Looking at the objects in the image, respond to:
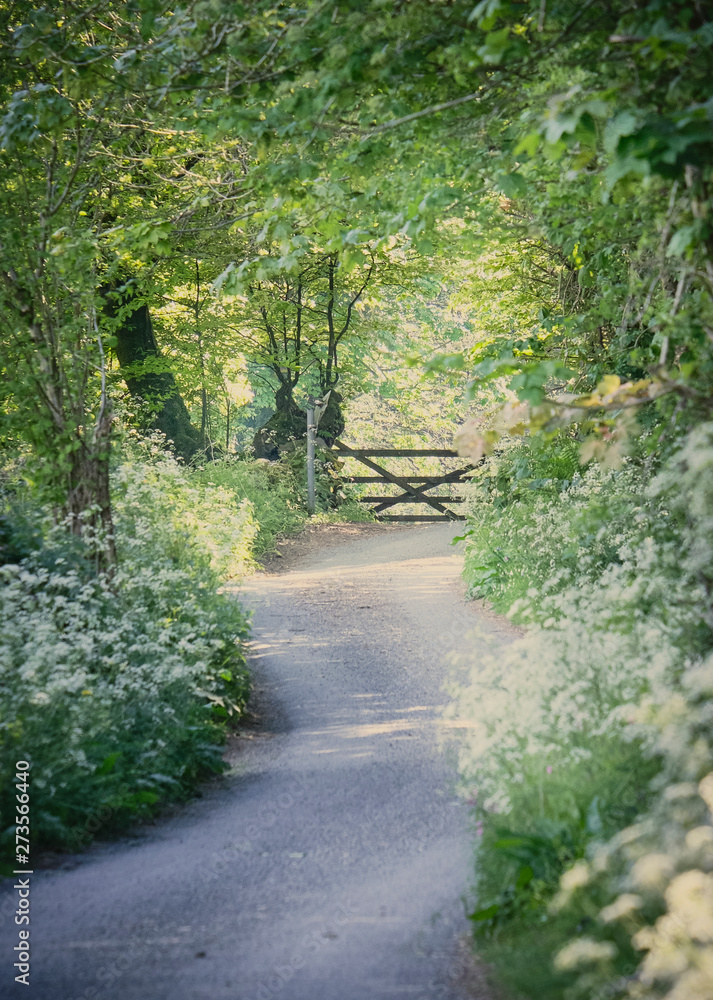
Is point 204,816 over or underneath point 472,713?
underneath

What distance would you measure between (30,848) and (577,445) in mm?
7708

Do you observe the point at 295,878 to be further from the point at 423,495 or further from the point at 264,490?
the point at 423,495

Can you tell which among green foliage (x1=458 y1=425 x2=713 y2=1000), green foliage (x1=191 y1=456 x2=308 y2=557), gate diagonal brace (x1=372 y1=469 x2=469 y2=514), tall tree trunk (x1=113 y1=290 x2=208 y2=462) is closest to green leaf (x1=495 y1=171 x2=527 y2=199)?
green foliage (x1=458 y1=425 x2=713 y2=1000)

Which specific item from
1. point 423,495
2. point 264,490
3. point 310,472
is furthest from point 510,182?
point 423,495

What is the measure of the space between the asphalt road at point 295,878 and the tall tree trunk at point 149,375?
8.04m

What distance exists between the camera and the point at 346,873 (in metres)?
3.80

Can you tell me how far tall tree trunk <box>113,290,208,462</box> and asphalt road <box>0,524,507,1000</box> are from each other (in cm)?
804

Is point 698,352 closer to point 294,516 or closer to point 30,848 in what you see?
point 30,848

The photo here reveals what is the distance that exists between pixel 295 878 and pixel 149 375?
11.7 m

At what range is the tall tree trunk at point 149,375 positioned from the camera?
13648 mm

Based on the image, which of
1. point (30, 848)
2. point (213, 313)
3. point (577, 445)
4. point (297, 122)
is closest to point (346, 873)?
point (30, 848)

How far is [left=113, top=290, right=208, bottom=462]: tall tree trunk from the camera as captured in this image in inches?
537

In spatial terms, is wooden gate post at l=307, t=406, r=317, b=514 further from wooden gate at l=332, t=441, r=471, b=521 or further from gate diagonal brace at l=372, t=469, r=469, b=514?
gate diagonal brace at l=372, t=469, r=469, b=514

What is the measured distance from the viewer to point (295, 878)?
376cm
